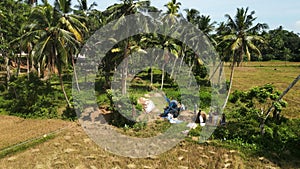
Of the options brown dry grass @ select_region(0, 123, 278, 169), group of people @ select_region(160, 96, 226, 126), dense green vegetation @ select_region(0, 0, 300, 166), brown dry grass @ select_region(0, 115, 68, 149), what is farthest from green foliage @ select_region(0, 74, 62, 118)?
group of people @ select_region(160, 96, 226, 126)

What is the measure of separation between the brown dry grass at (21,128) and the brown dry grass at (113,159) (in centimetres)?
127

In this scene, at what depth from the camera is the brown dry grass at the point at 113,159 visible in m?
8.94

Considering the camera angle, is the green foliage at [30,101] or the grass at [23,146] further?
the green foliage at [30,101]

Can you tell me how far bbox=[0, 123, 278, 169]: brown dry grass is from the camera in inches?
352

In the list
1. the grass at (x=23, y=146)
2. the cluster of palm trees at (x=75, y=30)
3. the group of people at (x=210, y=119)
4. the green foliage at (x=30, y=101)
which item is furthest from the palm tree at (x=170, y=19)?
the grass at (x=23, y=146)

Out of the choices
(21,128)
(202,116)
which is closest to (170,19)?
(202,116)

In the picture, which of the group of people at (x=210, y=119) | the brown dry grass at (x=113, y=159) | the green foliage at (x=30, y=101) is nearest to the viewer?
the brown dry grass at (x=113, y=159)

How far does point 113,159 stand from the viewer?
9438 mm

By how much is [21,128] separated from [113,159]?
5.88 meters

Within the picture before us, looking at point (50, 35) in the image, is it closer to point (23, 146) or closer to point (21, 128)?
point (21, 128)

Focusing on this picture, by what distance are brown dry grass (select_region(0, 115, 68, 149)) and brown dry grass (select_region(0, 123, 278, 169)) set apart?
1.27 metres

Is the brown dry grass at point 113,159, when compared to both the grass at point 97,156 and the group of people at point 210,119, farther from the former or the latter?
the group of people at point 210,119

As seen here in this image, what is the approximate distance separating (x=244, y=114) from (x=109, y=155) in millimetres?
6574

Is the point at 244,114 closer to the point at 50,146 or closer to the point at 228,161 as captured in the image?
the point at 228,161
